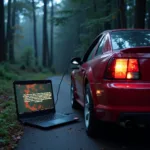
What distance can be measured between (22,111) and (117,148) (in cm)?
264

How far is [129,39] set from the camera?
5.61 metres

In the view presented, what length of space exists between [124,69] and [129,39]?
121cm

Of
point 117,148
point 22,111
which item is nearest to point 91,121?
point 117,148

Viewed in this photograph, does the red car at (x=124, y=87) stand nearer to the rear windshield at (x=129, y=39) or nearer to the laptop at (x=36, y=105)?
the rear windshield at (x=129, y=39)

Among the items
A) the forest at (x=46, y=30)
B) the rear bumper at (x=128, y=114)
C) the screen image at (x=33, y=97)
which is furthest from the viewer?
the forest at (x=46, y=30)

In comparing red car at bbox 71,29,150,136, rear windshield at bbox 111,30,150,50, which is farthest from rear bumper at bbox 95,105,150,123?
rear windshield at bbox 111,30,150,50

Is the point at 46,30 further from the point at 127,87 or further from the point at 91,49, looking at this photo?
the point at 127,87

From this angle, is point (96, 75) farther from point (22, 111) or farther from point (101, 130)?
point (22, 111)

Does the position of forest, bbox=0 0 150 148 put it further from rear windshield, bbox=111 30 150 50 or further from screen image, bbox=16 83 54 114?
rear windshield, bbox=111 30 150 50

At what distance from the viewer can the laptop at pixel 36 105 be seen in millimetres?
6584

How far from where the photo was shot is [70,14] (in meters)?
24.5

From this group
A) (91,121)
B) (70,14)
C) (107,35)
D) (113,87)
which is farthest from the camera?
(70,14)

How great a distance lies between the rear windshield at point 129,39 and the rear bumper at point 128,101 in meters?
1.00

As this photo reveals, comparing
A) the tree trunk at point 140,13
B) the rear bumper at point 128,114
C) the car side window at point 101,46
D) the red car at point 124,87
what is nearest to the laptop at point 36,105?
the car side window at point 101,46
